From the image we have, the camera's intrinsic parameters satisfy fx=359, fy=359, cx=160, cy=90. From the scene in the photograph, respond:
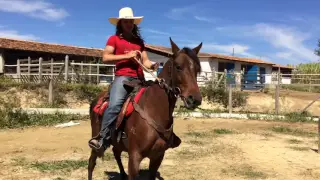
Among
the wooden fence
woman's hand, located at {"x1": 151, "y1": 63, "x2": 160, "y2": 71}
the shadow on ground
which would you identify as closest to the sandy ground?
the wooden fence

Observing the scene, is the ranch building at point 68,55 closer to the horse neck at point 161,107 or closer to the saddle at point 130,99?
the saddle at point 130,99

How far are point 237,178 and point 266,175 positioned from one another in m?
0.62

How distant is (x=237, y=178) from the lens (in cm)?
641

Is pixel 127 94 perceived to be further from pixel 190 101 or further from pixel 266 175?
pixel 266 175

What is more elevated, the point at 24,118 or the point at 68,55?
the point at 68,55

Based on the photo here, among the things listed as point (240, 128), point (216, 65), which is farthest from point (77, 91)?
point (216, 65)

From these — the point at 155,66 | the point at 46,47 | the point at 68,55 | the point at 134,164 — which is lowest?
the point at 134,164

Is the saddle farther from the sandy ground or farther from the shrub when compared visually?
the sandy ground

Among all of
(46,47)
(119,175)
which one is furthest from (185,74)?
(46,47)

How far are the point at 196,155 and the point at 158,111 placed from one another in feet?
13.7

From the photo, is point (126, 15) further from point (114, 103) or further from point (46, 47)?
point (46, 47)

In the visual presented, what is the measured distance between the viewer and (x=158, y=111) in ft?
13.9

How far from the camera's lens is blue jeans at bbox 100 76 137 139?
451 centimetres

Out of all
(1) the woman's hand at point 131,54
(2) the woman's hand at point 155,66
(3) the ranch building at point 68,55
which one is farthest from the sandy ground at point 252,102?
(1) the woman's hand at point 131,54
